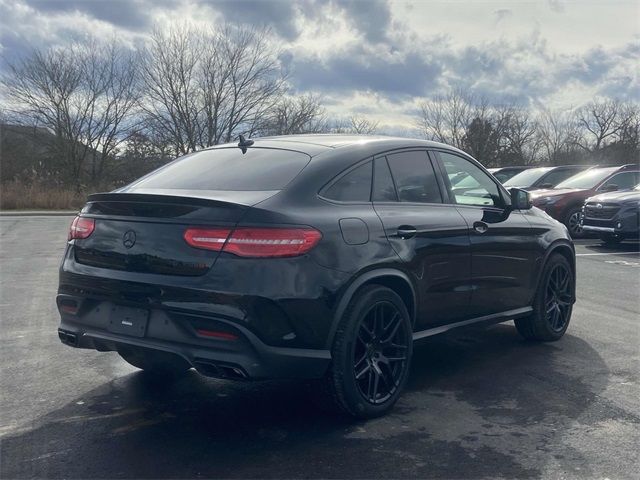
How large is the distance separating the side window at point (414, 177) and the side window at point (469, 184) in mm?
223

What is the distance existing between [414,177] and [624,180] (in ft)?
42.4

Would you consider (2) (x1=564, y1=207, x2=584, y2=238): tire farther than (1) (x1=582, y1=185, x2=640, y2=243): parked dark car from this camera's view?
Yes

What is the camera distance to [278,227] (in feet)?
12.0

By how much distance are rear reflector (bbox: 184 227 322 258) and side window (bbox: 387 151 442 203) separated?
112 centimetres

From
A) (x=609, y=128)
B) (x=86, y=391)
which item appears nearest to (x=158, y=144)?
(x=86, y=391)

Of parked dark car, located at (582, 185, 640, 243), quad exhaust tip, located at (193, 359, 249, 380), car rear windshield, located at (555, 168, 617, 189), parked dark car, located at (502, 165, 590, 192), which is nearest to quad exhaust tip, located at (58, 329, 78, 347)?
quad exhaust tip, located at (193, 359, 249, 380)

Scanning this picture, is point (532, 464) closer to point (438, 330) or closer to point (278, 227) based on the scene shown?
point (438, 330)

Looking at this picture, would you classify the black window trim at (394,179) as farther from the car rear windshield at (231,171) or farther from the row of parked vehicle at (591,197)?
the row of parked vehicle at (591,197)

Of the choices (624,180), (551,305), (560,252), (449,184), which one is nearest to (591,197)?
(624,180)

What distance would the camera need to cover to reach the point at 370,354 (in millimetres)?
4141

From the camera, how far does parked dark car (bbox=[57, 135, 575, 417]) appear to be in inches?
141

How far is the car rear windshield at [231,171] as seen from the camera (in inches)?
161

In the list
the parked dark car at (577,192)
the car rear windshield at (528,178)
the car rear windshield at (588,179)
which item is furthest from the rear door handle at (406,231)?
the car rear windshield at (528,178)

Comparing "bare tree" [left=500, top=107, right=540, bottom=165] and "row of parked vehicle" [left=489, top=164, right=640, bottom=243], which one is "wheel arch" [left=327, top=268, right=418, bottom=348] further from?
"bare tree" [left=500, top=107, right=540, bottom=165]
